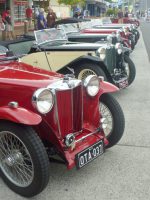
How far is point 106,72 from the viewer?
6.32 metres

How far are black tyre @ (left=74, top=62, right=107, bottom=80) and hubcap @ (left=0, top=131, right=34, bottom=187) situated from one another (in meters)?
3.02

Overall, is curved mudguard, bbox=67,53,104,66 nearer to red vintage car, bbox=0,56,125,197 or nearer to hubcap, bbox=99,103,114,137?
hubcap, bbox=99,103,114,137

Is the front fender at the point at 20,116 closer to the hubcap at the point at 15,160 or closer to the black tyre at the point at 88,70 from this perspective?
the hubcap at the point at 15,160

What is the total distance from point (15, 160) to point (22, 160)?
10cm

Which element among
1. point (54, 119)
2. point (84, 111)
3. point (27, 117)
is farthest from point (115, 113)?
point (27, 117)

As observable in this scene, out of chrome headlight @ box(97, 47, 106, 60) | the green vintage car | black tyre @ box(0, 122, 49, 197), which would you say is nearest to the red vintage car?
black tyre @ box(0, 122, 49, 197)

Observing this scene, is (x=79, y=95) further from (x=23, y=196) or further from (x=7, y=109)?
(x=23, y=196)

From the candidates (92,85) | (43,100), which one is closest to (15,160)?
(43,100)

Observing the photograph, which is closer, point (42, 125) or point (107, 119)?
point (42, 125)

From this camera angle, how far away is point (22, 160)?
3.27 metres

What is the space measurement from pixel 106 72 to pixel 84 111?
2617mm

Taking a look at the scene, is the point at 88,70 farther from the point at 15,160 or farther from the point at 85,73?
the point at 15,160

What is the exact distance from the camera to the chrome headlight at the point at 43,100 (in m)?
3.18

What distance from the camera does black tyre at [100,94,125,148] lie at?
400 cm
